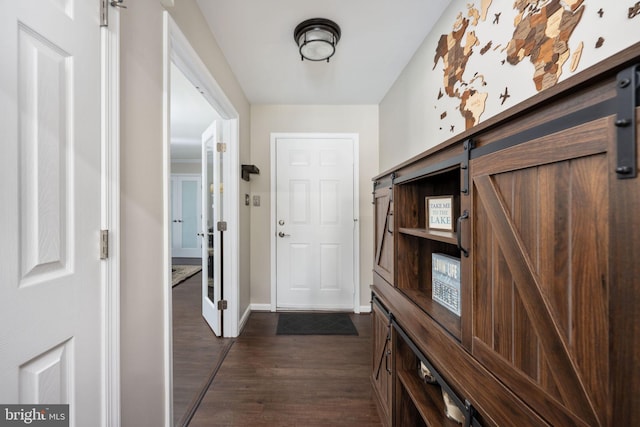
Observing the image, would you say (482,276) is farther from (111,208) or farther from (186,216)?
(186,216)

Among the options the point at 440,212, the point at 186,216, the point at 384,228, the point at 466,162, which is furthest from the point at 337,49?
the point at 186,216

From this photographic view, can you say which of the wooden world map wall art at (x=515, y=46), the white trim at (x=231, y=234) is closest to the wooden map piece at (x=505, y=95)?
the wooden world map wall art at (x=515, y=46)

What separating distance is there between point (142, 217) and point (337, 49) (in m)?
1.90

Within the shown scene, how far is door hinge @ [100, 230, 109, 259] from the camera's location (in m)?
0.89

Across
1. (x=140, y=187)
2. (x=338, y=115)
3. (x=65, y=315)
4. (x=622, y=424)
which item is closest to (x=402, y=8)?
(x=338, y=115)

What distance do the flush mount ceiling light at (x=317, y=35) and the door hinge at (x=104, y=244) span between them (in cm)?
173

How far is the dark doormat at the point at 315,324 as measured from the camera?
265cm

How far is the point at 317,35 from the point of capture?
1827 mm

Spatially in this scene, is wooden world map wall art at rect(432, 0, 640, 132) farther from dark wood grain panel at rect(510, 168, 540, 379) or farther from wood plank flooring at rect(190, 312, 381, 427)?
wood plank flooring at rect(190, 312, 381, 427)

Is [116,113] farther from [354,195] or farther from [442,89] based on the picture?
[354,195]

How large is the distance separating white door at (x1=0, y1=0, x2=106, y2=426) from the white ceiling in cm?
119

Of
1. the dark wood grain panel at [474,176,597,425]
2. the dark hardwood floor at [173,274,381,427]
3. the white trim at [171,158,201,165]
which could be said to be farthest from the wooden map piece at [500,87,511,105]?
the white trim at [171,158,201,165]

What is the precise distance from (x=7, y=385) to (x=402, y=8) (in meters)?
2.40

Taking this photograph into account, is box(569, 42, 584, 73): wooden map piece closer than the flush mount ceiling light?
Yes
